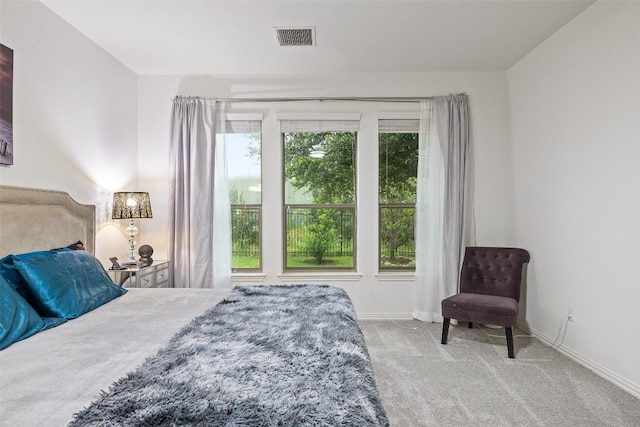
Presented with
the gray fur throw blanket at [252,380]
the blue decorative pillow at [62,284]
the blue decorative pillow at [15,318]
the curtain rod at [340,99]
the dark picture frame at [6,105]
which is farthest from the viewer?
the curtain rod at [340,99]

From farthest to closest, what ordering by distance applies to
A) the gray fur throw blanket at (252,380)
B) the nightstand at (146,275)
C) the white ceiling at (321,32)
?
the nightstand at (146,275), the white ceiling at (321,32), the gray fur throw blanket at (252,380)

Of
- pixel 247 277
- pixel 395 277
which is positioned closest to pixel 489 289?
pixel 395 277

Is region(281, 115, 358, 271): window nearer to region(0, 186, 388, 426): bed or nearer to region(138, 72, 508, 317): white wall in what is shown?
region(138, 72, 508, 317): white wall

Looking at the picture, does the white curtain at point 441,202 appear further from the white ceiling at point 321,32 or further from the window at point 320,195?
the window at point 320,195

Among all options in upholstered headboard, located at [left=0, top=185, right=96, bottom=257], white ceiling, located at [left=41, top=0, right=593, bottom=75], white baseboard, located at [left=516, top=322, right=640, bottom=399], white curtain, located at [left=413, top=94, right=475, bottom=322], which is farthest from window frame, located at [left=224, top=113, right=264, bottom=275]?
white baseboard, located at [left=516, top=322, right=640, bottom=399]

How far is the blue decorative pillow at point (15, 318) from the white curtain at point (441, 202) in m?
3.43

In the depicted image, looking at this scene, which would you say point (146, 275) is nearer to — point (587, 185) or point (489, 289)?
point (489, 289)

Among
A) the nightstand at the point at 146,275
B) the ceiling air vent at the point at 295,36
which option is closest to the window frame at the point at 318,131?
the ceiling air vent at the point at 295,36

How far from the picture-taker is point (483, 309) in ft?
10.5

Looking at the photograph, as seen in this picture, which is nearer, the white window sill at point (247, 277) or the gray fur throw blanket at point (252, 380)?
the gray fur throw blanket at point (252, 380)

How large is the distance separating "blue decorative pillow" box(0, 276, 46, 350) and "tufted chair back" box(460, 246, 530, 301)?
3.47 m

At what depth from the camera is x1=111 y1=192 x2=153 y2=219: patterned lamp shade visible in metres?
3.46

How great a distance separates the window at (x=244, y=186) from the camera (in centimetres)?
420

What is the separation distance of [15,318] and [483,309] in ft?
10.6
